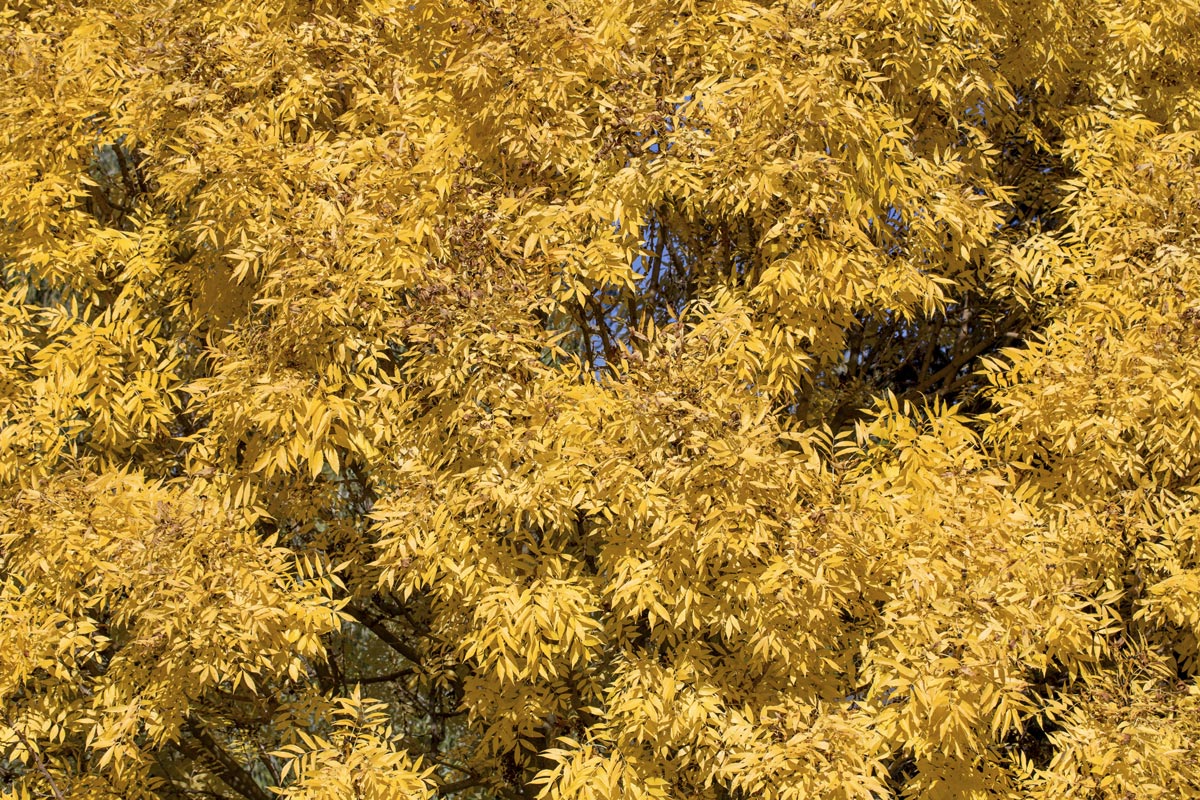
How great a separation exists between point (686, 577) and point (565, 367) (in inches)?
37.0

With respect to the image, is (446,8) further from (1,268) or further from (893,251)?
(1,268)

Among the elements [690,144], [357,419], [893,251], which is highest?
[690,144]

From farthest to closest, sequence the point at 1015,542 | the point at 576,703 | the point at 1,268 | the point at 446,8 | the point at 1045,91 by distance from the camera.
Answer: the point at 1,268 → the point at 1045,91 → the point at 576,703 → the point at 446,8 → the point at 1015,542

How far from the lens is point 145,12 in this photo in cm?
536

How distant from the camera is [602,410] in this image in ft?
13.9

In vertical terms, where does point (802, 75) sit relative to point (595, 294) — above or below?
above

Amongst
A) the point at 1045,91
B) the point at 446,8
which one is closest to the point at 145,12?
the point at 446,8

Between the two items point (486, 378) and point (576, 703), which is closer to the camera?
point (486, 378)

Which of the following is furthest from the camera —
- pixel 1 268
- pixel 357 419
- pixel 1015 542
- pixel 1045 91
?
pixel 1 268

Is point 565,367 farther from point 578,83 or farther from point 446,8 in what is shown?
point 446,8

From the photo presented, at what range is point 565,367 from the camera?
4438 millimetres

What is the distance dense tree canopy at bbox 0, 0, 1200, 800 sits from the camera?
4.02 m

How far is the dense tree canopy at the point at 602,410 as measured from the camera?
402 cm

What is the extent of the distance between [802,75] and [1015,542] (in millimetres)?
1858
